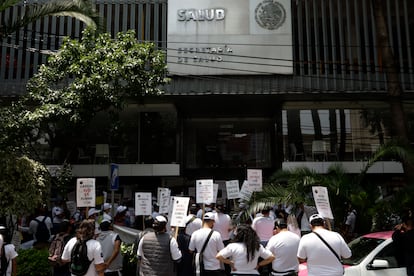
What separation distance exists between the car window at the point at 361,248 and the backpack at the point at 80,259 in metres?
4.21

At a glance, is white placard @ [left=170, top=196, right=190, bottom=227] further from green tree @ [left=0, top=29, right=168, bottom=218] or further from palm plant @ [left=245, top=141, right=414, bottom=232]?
green tree @ [left=0, top=29, right=168, bottom=218]

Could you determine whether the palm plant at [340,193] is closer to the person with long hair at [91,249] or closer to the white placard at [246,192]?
the white placard at [246,192]

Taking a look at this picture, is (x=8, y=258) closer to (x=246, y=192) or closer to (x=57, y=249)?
(x=57, y=249)

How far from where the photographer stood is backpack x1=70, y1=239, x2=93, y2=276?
19.6 feet

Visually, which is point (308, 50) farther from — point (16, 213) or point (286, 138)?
point (16, 213)

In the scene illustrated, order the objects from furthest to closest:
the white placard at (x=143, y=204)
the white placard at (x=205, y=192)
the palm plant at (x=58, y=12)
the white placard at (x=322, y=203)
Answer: the palm plant at (x=58, y=12)
the white placard at (x=143, y=204)
the white placard at (x=205, y=192)
the white placard at (x=322, y=203)

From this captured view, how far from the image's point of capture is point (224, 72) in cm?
1931

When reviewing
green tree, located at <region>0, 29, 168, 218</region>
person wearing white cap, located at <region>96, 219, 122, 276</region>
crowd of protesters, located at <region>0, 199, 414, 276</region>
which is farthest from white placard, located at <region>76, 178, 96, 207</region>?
green tree, located at <region>0, 29, 168, 218</region>

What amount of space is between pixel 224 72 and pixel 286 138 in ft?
14.6

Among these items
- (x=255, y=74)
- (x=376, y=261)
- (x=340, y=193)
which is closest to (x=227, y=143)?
(x=255, y=74)

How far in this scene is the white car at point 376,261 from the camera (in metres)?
6.85

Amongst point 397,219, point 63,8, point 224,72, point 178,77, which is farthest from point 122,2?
point 397,219

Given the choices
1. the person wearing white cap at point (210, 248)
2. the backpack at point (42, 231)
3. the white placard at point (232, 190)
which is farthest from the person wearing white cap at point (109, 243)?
the white placard at point (232, 190)

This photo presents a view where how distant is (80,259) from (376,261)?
14.3 ft
